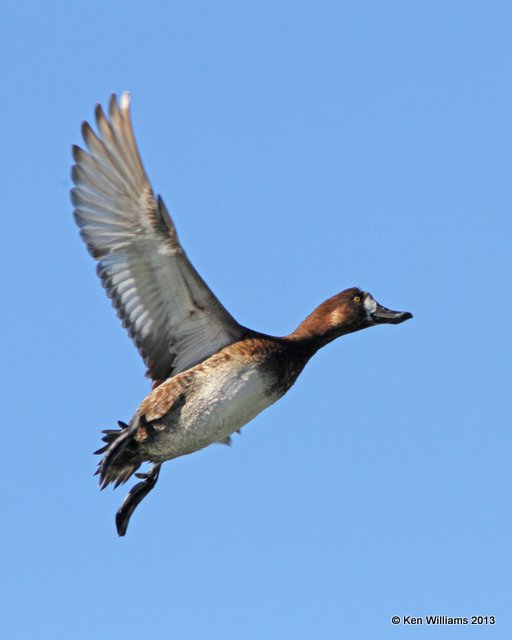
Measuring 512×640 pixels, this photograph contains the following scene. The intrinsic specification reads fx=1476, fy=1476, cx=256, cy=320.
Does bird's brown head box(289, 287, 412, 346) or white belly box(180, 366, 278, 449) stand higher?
bird's brown head box(289, 287, 412, 346)

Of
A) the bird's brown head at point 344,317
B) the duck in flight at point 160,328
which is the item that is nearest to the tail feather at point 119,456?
the duck in flight at point 160,328

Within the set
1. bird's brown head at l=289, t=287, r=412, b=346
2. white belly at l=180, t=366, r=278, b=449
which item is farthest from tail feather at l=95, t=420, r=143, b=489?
bird's brown head at l=289, t=287, r=412, b=346

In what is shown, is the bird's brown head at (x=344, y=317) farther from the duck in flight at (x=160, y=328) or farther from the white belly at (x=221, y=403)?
the white belly at (x=221, y=403)

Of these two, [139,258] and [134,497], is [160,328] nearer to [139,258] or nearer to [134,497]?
[139,258]

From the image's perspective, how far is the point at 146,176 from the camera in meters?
9.40

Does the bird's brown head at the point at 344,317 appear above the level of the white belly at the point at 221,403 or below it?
above

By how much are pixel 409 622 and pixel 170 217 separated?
3572mm

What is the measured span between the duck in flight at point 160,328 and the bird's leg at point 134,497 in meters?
0.22

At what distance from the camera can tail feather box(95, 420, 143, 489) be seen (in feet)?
31.3

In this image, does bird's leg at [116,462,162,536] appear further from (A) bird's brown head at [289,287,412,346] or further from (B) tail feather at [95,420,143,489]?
(A) bird's brown head at [289,287,412,346]

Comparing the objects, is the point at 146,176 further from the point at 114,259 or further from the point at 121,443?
the point at 121,443

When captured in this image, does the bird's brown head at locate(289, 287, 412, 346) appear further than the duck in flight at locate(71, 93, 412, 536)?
Yes

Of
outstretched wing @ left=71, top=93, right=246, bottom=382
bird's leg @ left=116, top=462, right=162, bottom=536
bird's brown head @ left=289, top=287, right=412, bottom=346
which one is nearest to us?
outstretched wing @ left=71, top=93, right=246, bottom=382

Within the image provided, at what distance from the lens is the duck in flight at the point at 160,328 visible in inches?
370
